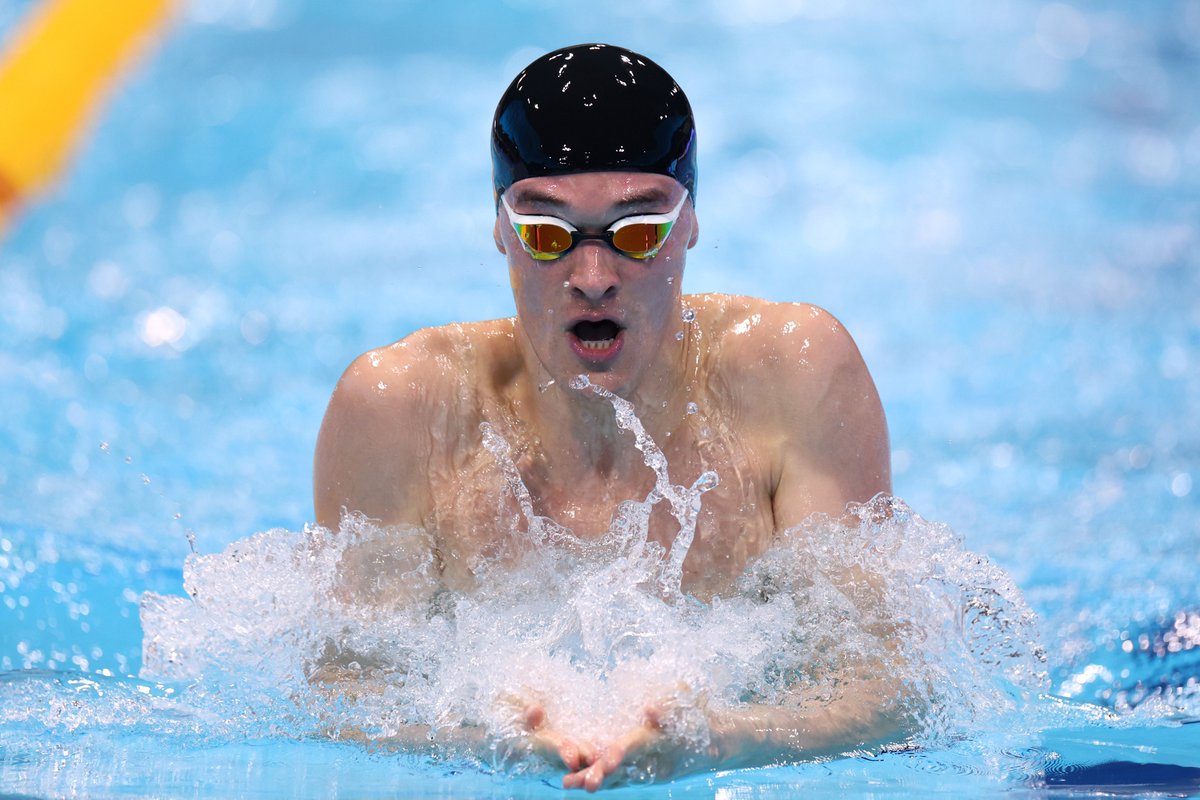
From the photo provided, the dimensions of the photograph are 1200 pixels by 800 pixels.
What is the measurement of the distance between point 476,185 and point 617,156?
441 cm

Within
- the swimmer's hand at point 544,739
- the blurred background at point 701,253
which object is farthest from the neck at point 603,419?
the blurred background at point 701,253

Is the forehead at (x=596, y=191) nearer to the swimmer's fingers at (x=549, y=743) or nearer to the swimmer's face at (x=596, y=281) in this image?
the swimmer's face at (x=596, y=281)

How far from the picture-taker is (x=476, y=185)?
21.4 feet

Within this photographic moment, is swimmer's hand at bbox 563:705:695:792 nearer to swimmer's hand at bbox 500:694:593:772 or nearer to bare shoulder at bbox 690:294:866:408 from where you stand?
swimmer's hand at bbox 500:694:593:772

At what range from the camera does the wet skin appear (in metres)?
2.19

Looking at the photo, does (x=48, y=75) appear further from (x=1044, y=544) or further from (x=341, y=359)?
(x=1044, y=544)

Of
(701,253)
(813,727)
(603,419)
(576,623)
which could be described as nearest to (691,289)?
(701,253)

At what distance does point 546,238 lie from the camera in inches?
85.6

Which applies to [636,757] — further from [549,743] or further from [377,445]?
[377,445]

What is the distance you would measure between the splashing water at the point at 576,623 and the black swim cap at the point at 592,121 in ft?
1.18

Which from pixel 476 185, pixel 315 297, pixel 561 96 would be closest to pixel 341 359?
pixel 315 297

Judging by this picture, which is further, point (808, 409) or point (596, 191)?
point (808, 409)

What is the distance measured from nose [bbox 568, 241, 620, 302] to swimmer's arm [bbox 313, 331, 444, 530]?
36 cm

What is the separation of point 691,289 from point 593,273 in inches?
135
